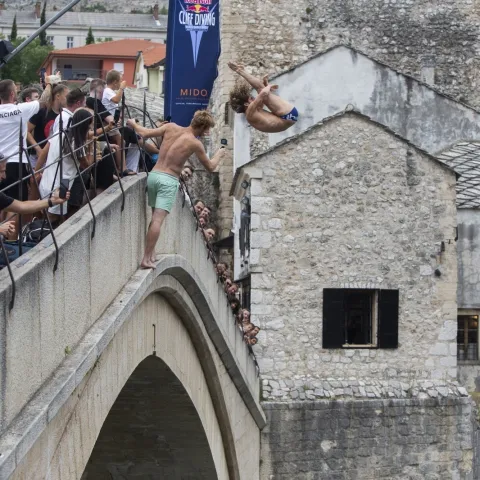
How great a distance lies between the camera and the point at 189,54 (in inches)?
1067

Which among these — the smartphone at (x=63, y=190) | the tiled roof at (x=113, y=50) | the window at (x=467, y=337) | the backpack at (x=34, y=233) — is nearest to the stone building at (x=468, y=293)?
the window at (x=467, y=337)

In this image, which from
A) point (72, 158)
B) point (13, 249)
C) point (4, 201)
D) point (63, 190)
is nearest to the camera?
point (4, 201)

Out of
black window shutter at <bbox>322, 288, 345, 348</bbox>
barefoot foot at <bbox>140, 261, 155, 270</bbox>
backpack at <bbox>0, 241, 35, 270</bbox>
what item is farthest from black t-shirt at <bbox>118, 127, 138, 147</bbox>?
black window shutter at <bbox>322, 288, 345, 348</bbox>

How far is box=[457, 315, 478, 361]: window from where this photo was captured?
2156cm

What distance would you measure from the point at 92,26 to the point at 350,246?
95700 millimetres

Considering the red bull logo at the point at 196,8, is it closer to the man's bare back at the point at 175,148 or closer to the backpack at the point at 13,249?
the man's bare back at the point at 175,148

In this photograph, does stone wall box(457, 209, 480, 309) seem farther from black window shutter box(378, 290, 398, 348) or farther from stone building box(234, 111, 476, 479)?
black window shutter box(378, 290, 398, 348)

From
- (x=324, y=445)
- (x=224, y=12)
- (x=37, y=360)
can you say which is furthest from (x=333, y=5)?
(x=37, y=360)

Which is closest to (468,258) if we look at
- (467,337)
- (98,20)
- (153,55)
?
(467,337)

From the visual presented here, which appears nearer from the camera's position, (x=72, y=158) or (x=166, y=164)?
(x=72, y=158)

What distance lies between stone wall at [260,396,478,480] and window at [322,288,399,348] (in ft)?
2.98

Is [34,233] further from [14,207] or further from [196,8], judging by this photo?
[196,8]

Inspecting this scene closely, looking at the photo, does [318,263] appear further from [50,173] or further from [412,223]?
[50,173]

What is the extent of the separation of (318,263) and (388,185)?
1.60m
